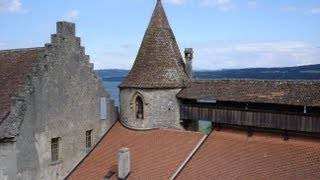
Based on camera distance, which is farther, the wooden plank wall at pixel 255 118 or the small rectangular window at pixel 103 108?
the small rectangular window at pixel 103 108

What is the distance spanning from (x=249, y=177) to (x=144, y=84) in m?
9.18

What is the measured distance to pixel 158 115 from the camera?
2691 centimetres

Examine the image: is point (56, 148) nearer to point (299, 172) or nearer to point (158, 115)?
point (158, 115)

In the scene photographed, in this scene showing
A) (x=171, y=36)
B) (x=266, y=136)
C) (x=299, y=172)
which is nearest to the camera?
(x=299, y=172)

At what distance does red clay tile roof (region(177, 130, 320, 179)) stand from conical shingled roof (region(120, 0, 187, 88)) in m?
5.03

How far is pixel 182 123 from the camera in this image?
27547 millimetres

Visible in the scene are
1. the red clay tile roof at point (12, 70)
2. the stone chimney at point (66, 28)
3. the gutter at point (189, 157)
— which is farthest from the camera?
the stone chimney at point (66, 28)

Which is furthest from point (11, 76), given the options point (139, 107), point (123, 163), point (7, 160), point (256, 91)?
point (256, 91)

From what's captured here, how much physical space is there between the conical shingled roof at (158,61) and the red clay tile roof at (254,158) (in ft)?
16.5

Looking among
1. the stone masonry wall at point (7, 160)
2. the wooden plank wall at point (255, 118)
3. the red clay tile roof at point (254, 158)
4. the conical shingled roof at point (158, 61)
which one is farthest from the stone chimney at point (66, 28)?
the red clay tile roof at point (254, 158)

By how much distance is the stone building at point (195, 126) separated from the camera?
2172 cm

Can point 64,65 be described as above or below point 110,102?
above

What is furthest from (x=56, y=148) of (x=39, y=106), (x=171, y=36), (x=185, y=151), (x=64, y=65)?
(x=171, y=36)

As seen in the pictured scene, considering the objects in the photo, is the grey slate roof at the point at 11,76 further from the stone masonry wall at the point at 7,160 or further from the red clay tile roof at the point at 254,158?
the red clay tile roof at the point at 254,158
